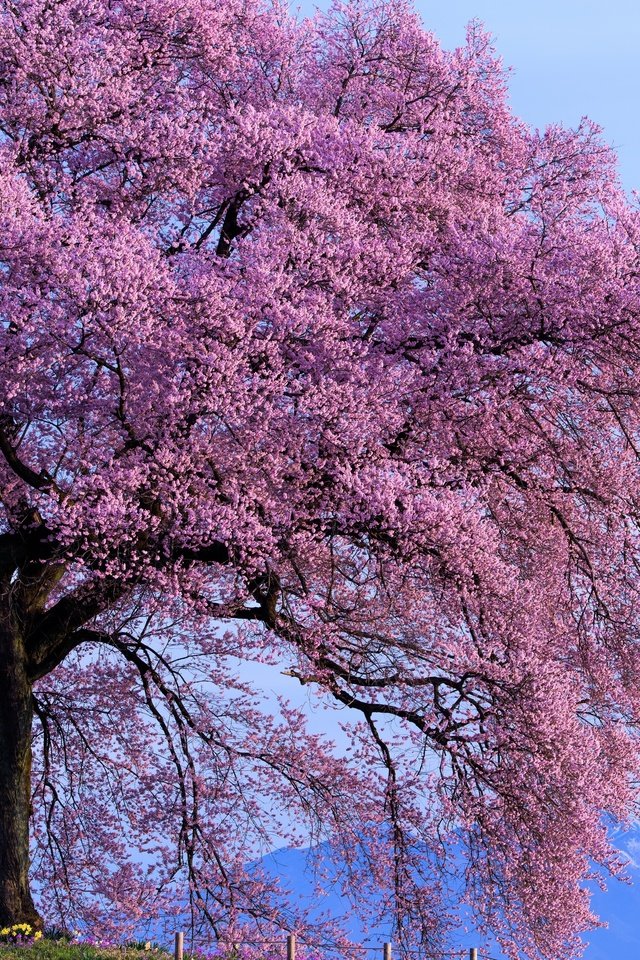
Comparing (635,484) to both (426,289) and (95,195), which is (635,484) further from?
(95,195)

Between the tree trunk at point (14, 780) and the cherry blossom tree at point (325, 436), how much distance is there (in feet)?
0.16

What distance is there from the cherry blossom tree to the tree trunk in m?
0.05

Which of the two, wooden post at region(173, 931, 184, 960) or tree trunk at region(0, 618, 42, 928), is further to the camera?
tree trunk at region(0, 618, 42, 928)

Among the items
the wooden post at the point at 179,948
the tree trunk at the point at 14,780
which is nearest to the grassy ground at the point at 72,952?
the wooden post at the point at 179,948

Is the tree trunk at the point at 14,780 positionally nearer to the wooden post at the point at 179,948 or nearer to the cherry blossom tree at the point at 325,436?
the cherry blossom tree at the point at 325,436

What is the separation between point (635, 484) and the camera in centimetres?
1664

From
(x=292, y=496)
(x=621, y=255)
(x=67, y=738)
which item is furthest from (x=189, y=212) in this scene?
(x=67, y=738)

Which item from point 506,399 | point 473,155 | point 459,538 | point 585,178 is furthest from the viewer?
point 585,178

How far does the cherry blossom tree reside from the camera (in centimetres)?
1377

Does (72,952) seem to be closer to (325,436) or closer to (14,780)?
(14,780)

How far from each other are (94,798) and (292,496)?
350 inches

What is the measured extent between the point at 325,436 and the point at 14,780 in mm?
Result: 7527

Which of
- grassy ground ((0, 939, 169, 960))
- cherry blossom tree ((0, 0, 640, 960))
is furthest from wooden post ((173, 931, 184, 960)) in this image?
cherry blossom tree ((0, 0, 640, 960))

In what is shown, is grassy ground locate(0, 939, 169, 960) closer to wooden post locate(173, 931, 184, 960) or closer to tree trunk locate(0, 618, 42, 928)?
wooden post locate(173, 931, 184, 960)
